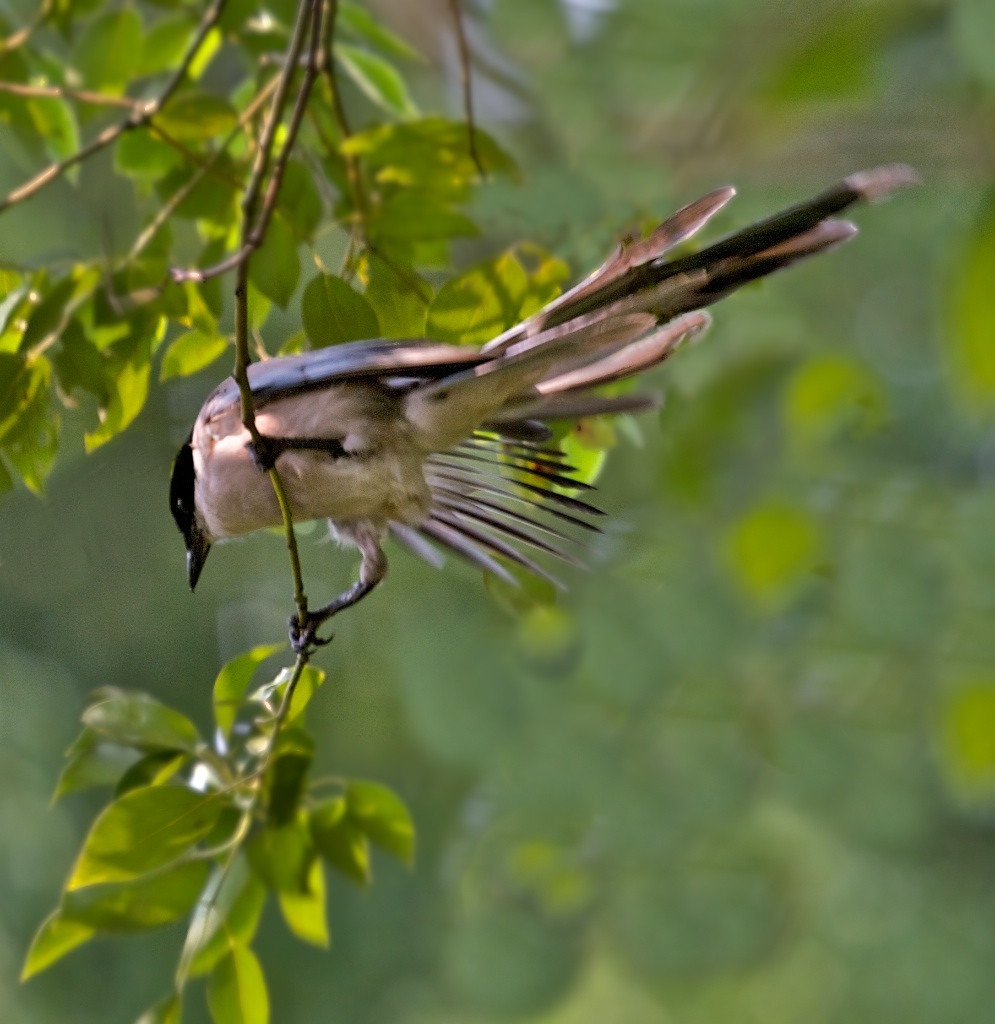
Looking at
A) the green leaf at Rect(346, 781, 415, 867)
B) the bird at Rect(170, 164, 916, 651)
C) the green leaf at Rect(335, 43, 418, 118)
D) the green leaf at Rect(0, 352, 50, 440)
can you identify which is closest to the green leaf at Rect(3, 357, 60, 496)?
the green leaf at Rect(0, 352, 50, 440)

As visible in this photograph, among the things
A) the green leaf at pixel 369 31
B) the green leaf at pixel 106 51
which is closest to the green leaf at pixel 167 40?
the green leaf at pixel 106 51

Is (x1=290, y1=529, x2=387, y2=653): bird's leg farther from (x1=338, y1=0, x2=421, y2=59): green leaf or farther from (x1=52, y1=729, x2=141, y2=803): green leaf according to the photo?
(x1=338, y1=0, x2=421, y2=59): green leaf

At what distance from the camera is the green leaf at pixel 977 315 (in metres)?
0.33

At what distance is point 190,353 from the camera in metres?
0.88

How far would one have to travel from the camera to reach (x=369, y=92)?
3.67 ft

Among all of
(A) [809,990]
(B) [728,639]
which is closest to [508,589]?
(B) [728,639]

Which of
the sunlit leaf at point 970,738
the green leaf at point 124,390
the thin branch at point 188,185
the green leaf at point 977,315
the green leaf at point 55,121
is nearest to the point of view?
the green leaf at point 977,315

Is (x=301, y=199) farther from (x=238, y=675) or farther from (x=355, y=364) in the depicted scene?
(x=238, y=675)

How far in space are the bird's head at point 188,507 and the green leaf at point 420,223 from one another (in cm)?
22

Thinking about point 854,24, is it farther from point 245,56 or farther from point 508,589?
point 245,56

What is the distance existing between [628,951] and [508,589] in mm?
656

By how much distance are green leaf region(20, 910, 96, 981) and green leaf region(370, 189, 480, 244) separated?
53 cm

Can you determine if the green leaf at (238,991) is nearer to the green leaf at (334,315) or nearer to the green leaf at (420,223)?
the green leaf at (334,315)

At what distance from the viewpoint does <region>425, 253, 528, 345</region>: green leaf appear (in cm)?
80
